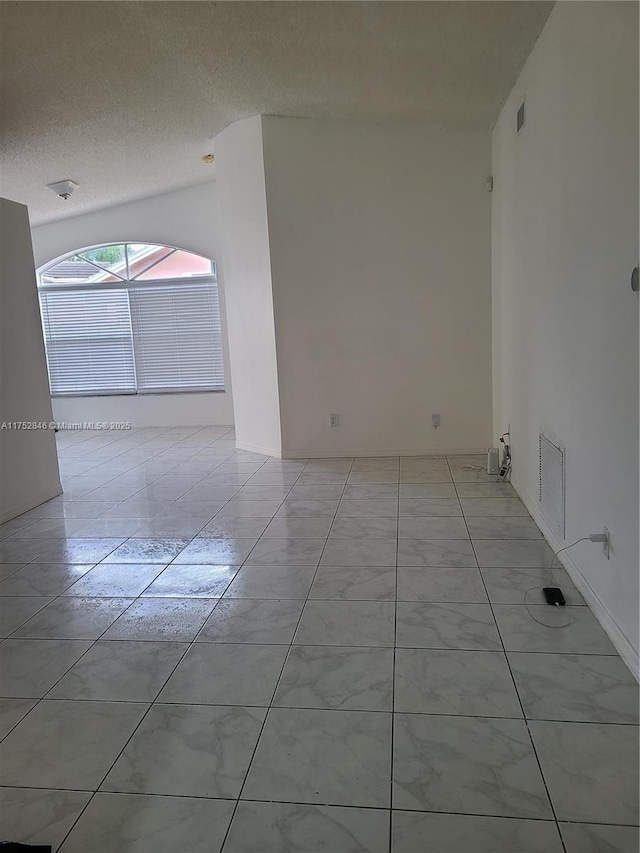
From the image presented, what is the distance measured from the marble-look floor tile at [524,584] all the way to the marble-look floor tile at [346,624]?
486mm

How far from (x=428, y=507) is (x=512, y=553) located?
0.89m

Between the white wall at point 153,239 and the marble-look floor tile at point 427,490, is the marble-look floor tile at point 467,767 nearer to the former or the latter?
the marble-look floor tile at point 427,490

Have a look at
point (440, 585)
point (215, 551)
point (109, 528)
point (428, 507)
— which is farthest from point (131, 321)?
point (440, 585)

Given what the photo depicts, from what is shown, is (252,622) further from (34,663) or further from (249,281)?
(249,281)

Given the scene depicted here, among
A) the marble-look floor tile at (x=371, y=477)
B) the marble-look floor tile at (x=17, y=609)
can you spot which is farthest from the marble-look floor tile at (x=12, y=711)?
the marble-look floor tile at (x=371, y=477)

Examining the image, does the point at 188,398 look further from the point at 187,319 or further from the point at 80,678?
the point at 80,678

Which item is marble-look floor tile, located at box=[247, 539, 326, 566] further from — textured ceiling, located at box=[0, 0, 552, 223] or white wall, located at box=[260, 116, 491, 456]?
textured ceiling, located at box=[0, 0, 552, 223]

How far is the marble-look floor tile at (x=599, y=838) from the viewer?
136cm

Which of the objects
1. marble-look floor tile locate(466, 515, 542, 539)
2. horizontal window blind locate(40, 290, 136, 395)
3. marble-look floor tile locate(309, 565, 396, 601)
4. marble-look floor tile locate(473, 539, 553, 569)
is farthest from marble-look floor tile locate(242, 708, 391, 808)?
horizontal window blind locate(40, 290, 136, 395)

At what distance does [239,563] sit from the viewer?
10.2ft

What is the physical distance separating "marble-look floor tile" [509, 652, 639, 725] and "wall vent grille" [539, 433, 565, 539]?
3.02 ft

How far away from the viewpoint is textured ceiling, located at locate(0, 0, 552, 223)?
3023mm

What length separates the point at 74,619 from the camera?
2.60m

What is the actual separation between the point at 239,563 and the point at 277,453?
2431 millimetres
